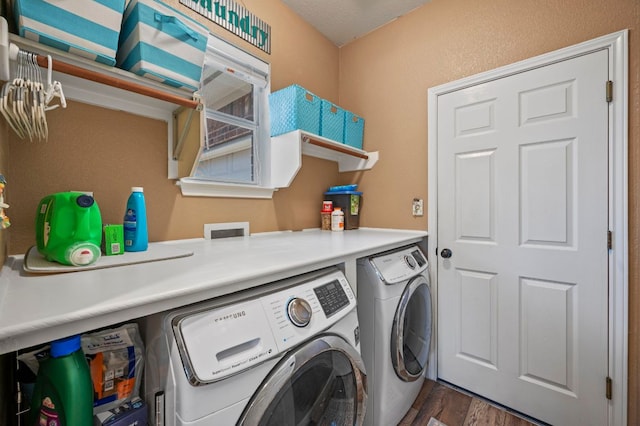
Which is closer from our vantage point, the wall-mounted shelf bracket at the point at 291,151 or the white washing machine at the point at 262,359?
the white washing machine at the point at 262,359

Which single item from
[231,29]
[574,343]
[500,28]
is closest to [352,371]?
[574,343]

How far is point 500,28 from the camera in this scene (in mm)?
1708

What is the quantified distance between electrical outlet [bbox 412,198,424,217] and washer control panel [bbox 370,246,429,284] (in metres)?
0.32

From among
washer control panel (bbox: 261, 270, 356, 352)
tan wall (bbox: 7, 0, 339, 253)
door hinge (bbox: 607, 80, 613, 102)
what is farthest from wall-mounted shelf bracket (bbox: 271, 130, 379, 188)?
door hinge (bbox: 607, 80, 613, 102)

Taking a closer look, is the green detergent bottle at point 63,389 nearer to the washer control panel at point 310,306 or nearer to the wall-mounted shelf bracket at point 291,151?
the washer control panel at point 310,306

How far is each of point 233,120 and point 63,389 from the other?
5.24ft

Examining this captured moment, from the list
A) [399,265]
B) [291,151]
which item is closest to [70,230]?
[291,151]

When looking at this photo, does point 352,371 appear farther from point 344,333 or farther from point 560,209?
point 560,209

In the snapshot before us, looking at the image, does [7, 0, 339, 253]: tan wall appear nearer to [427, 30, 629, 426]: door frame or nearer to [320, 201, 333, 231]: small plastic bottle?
[320, 201, 333, 231]: small plastic bottle

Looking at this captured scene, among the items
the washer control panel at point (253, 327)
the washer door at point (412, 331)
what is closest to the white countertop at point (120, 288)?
the washer control panel at point (253, 327)

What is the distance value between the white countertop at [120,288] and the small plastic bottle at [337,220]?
990 mm

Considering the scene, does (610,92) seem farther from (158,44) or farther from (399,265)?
(158,44)

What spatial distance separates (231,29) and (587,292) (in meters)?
2.56

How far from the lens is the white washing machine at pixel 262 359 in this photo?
635 mm
